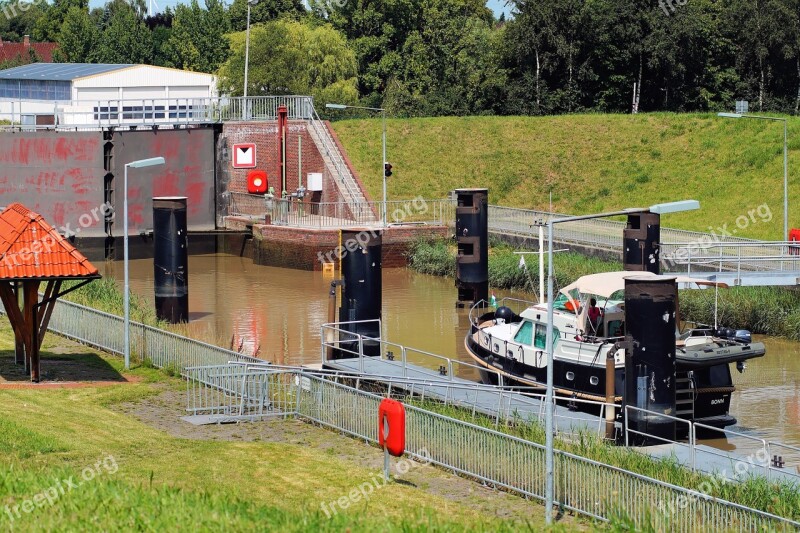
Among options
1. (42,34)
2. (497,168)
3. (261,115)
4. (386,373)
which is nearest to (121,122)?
(261,115)

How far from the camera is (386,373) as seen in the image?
1180 inches

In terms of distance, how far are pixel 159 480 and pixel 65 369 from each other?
1183 centimetres

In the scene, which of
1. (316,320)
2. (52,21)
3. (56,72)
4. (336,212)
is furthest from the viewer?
(52,21)

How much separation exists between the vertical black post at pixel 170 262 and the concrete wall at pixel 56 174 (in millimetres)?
16156

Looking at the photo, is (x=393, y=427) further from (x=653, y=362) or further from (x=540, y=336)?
(x=540, y=336)

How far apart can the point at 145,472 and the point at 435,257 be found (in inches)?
1214

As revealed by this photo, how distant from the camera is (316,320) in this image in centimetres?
4231

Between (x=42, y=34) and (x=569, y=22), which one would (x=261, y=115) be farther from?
(x=42, y=34)

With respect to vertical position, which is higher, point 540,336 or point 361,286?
point 361,286

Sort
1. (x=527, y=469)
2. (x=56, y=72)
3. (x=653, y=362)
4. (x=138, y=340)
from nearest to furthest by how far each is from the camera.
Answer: (x=527, y=469)
(x=653, y=362)
(x=138, y=340)
(x=56, y=72)

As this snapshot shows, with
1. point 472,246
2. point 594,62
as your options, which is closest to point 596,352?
point 472,246

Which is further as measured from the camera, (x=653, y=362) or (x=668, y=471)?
(x=653, y=362)

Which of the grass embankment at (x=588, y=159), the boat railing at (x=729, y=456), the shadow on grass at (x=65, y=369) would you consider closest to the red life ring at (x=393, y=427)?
the boat railing at (x=729, y=456)

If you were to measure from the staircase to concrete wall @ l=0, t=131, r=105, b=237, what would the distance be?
30.8ft
